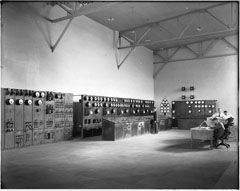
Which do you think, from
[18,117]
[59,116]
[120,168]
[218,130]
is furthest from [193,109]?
[120,168]

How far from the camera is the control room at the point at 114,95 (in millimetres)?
5441

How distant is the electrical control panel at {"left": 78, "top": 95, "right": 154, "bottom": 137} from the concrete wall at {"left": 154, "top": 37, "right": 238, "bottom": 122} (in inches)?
144

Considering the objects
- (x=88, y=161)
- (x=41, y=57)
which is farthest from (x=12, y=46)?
(x=88, y=161)

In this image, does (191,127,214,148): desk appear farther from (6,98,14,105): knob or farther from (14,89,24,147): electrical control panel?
(6,98,14,105): knob

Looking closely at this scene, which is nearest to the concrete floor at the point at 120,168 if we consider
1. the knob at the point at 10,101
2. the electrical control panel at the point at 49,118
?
the electrical control panel at the point at 49,118

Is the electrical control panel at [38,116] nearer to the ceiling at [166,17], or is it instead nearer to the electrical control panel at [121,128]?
the electrical control panel at [121,128]

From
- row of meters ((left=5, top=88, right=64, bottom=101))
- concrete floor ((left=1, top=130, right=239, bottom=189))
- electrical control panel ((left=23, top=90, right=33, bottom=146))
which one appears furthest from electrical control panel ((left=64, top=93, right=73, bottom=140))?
concrete floor ((left=1, top=130, right=239, bottom=189))

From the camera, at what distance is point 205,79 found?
54.0 feet

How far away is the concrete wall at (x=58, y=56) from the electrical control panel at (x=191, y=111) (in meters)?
3.76

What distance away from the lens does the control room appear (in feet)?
17.9

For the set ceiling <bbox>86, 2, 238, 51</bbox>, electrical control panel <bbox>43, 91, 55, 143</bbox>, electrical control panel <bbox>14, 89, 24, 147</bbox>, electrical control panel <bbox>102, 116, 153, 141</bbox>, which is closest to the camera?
electrical control panel <bbox>14, 89, 24, 147</bbox>

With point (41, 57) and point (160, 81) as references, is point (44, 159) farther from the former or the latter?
point (160, 81)

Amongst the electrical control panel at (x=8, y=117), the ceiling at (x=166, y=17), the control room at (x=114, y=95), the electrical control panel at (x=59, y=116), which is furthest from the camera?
the ceiling at (x=166, y=17)

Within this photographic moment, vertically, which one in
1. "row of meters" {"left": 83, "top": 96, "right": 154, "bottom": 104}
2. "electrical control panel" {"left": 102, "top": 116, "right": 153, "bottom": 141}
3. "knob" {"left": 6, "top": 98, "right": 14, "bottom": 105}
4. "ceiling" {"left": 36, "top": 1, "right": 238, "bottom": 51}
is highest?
"ceiling" {"left": 36, "top": 1, "right": 238, "bottom": 51}
